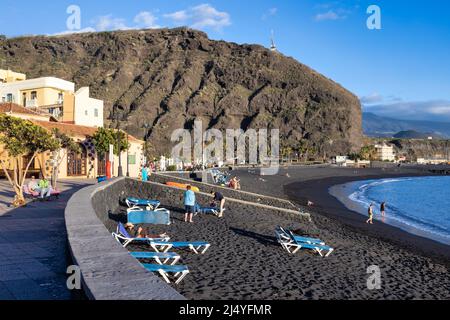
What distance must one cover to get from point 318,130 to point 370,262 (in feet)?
437

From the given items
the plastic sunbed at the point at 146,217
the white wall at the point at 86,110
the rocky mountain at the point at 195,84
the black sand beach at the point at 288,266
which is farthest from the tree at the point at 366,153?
the plastic sunbed at the point at 146,217

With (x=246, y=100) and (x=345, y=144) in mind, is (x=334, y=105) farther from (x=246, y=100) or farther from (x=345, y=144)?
(x=246, y=100)

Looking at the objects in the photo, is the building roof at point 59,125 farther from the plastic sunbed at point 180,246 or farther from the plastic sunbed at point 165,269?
the plastic sunbed at point 165,269

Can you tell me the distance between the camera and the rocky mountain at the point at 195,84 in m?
138

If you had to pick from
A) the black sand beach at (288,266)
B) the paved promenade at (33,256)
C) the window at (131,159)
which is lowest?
the black sand beach at (288,266)

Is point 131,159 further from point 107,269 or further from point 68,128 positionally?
point 107,269

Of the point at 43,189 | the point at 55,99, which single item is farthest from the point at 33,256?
the point at 55,99

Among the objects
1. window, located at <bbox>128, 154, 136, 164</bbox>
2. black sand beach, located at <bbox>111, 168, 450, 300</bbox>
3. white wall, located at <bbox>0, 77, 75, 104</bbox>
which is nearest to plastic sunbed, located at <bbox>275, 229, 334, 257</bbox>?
black sand beach, located at <bbox>111, 168, 450, 300</bbox>

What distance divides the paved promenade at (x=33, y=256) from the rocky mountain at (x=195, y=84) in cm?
11052

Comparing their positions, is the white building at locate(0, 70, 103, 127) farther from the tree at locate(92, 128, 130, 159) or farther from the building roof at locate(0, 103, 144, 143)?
the tree at locate(92, 128, 130, 159)

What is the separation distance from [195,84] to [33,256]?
148 meters

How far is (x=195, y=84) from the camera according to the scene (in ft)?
495

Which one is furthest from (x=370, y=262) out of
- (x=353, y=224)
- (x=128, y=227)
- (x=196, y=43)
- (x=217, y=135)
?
(x=196, y=43)

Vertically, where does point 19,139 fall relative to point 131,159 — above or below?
above
